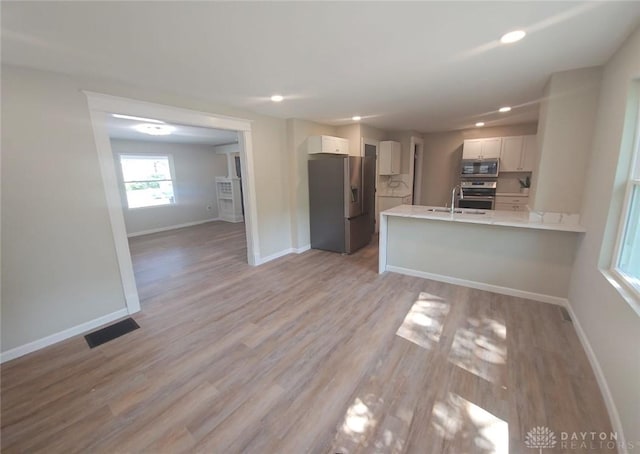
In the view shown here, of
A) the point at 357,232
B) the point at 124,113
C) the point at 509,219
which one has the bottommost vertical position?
the point at 357,232

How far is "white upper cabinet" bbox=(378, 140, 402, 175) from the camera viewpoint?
6.05m

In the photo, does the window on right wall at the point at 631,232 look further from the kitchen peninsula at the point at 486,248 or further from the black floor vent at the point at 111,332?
the black floor vent at the point at 111,332

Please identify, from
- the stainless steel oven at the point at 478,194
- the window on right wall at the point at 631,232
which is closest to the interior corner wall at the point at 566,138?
the window on right wall at the point at 631,232

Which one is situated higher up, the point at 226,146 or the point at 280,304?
the point at 226,146

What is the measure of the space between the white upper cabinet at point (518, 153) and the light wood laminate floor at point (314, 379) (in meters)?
3.87

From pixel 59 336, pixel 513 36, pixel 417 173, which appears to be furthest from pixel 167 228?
pixel 513 36

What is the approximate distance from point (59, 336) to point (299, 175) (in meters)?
3.70

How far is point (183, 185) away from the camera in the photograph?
748 centimetres

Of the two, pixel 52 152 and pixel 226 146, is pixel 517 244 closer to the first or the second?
pixel 52 152

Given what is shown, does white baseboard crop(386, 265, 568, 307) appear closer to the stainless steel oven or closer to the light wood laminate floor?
the light wood laminate floor

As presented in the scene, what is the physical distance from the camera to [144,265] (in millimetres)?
4488

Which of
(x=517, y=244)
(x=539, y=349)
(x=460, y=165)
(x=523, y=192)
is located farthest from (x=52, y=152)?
(x=523, y=192)

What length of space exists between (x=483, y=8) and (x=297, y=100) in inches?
89.1

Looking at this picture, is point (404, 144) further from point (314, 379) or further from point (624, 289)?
point (314, 379)
